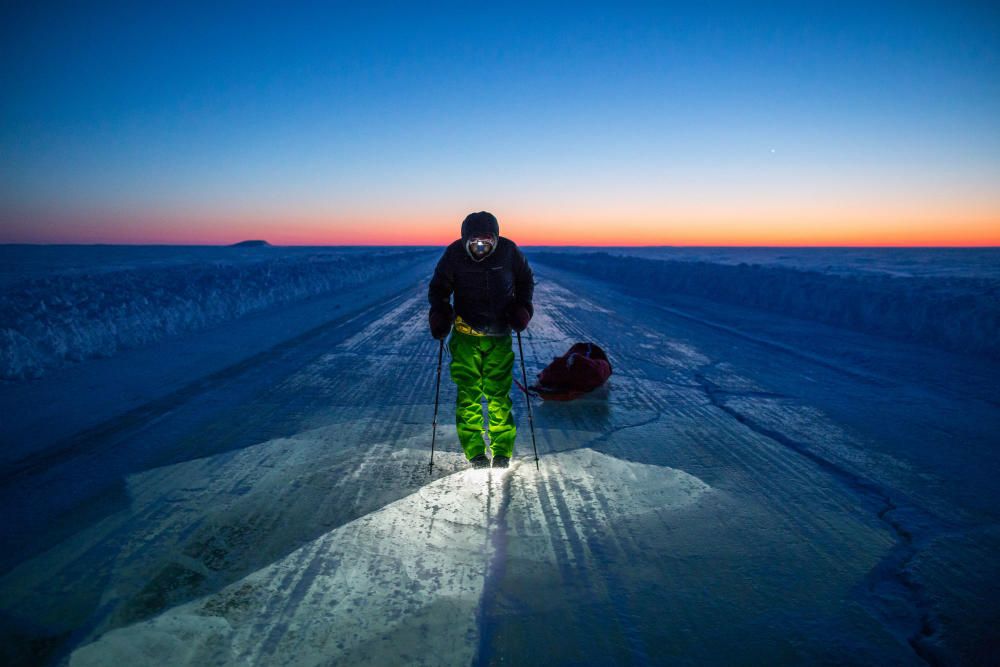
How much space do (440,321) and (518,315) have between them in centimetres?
61

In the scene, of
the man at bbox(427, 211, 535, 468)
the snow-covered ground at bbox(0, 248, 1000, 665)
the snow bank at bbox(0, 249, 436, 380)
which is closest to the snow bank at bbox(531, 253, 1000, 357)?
the snow-covered ground at bbox(0, 248, 1000, 665)

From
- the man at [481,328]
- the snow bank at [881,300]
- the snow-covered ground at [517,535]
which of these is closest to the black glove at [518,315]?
the man at [481,328]

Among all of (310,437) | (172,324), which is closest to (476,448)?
(310,437)

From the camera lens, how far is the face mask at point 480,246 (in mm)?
3561

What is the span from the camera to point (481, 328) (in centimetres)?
371

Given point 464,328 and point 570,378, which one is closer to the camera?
point 464,328

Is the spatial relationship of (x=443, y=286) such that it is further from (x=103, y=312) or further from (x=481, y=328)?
(x=103, y=312)

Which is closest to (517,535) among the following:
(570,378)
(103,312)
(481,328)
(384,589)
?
(384,589)

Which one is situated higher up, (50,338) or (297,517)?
(50,338)

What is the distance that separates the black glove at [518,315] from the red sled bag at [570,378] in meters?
1.94

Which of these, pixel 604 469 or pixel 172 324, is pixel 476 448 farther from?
pixel 172 324

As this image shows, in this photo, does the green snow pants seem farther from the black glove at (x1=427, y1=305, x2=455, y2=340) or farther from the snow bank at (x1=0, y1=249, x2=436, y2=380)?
the snow bank at (x1=0, y1=249, x2=436, y2=380)

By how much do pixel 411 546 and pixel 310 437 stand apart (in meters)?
1.96

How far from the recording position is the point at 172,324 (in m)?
9.24
